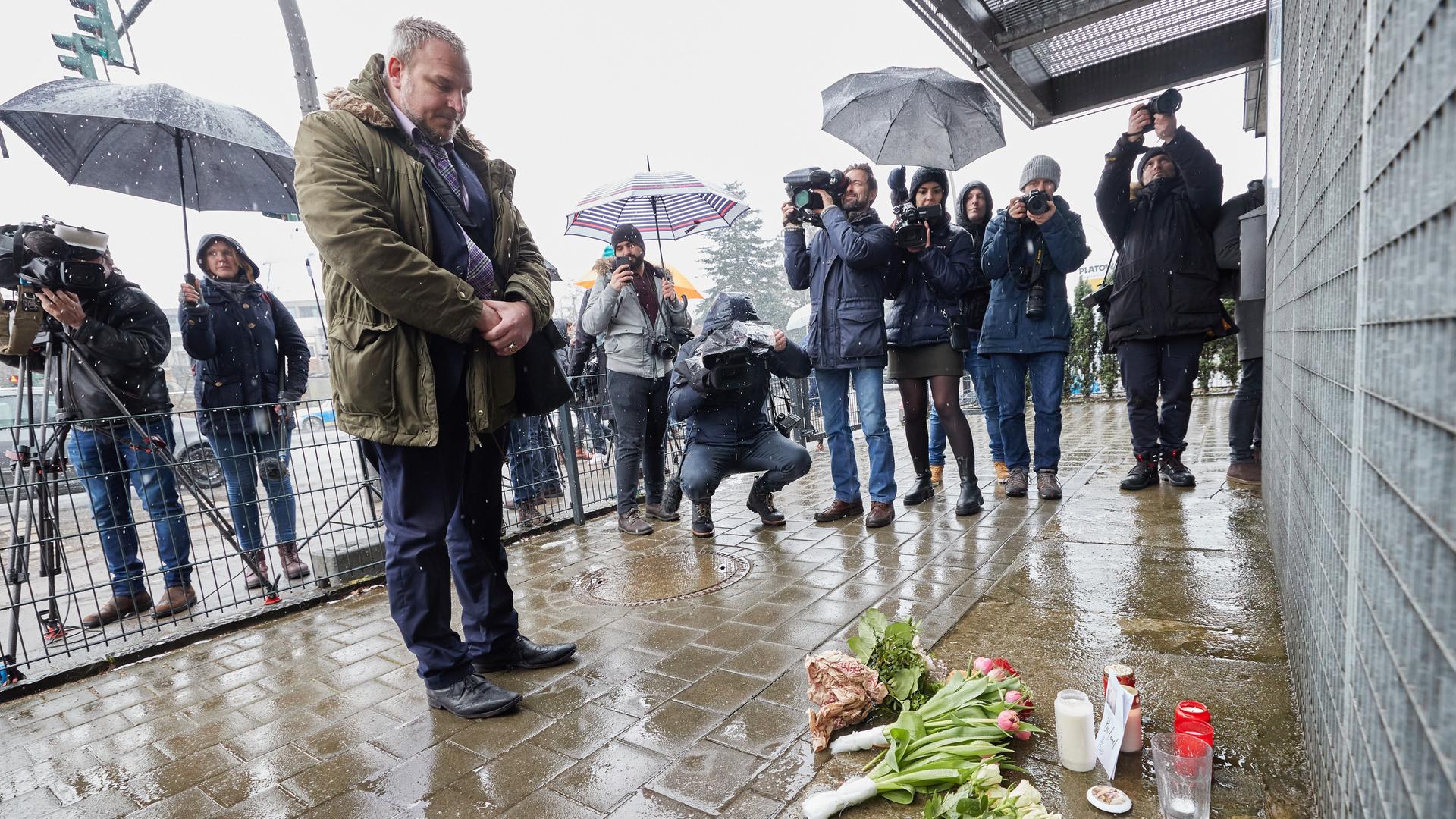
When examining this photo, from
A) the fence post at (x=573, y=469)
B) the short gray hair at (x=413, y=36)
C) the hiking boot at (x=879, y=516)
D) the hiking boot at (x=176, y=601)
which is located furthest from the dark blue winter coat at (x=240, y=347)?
the hiking boot at (x=879, y=516)

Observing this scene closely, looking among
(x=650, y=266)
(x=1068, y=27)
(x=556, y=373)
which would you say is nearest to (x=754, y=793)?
(x=556, y=373)

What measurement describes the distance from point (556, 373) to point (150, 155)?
12.0 ft

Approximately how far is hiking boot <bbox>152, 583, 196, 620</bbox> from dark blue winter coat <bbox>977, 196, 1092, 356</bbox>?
496cm

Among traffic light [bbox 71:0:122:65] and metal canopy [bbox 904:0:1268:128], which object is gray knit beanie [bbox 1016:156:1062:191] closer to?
metal canopy [bbox 904:0:1268:128]

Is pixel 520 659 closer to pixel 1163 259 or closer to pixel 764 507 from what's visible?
pixel 764 507

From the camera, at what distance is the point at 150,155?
450cm

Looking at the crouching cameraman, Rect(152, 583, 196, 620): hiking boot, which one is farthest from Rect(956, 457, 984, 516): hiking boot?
Rect(152, 583, 196, 620): hiking boot

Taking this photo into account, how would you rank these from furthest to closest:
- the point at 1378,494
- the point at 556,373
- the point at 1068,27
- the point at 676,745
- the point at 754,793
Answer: the point at 1068,27 < the point at 556,373 < the point at 676,745 < the point at 754,793 < the point at 1378,494

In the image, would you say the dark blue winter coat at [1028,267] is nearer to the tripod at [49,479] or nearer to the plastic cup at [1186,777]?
the plastic cup at [1186,777]

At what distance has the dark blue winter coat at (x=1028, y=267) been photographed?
4.55m

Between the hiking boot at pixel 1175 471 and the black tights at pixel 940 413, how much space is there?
1290mm

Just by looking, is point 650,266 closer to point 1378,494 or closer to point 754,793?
point 754,793

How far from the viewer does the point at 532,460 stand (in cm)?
557

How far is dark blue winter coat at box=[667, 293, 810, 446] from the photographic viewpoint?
464 cm
